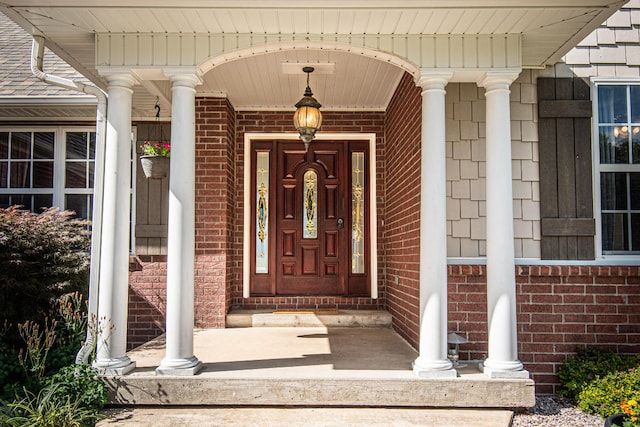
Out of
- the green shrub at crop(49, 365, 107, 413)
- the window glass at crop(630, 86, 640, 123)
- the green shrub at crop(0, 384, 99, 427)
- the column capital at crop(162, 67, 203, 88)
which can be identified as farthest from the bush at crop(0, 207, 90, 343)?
the window glass at crop(630, 86, 640, 123)

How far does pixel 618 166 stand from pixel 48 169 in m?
6.41

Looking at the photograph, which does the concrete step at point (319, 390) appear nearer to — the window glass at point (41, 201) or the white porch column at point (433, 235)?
the white porch column at point (433, 235)

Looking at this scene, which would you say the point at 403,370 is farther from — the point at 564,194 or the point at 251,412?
the point at 564,194

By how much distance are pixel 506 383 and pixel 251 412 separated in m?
1.92

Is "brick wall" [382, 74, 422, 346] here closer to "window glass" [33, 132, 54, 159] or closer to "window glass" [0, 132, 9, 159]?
"window glass" [33, 132, 54, 159]

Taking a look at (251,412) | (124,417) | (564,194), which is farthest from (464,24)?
(124,417)

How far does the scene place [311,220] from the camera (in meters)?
6.78

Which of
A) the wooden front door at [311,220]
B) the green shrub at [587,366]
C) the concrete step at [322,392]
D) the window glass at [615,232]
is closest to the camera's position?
the concrete step at [322,392]

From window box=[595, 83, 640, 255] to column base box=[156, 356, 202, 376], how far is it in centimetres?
379

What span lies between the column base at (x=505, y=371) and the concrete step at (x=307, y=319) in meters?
2.28

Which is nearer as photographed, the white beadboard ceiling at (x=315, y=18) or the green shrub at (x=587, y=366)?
the white beadboard ceiling at (x=315, y=18)

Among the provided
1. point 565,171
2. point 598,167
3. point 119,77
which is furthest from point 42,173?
point 598,167

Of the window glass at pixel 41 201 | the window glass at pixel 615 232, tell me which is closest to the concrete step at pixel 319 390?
the window glass at pixel 615 232

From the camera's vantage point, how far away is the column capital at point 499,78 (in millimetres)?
4156
